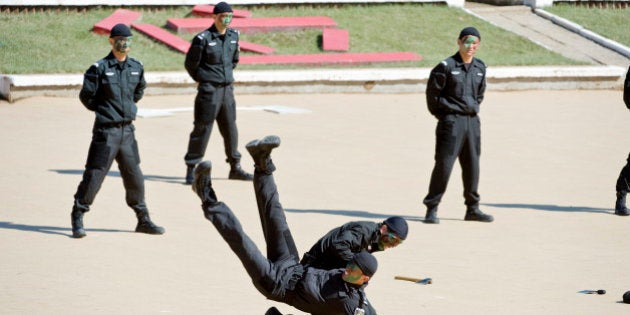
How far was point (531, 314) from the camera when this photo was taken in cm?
966

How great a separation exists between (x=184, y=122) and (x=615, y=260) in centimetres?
848

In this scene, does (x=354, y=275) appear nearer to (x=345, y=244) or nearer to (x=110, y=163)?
(x=345, y=244)

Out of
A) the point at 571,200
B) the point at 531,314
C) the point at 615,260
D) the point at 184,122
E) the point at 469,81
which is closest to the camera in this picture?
the point at 531,314

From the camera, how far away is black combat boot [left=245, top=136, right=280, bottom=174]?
965 centimetres

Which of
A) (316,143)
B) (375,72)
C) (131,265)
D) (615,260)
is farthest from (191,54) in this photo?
(375,72)

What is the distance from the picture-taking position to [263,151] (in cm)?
965

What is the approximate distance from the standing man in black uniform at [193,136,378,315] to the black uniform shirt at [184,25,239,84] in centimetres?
544

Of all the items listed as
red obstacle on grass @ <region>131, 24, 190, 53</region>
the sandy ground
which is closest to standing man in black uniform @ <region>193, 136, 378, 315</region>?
the sandy ground

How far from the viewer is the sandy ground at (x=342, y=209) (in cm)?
1007

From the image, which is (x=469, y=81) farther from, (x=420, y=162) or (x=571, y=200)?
(x=420, y=162)

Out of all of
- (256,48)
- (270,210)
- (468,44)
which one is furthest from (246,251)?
(256,48)

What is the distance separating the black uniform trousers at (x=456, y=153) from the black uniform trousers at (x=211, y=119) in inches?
115

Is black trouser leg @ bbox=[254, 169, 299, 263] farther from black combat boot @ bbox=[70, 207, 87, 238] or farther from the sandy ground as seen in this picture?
black combat boot @ bbox=[70, 207, 87, 238]

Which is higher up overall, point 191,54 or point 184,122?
point 191,54
